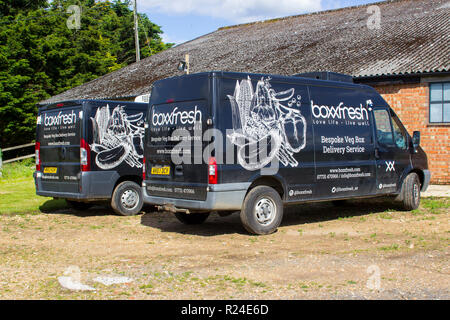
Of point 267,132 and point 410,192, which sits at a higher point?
point 267,132

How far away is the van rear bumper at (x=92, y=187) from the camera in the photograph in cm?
1033

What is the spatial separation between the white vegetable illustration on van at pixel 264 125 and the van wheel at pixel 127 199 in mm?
3681

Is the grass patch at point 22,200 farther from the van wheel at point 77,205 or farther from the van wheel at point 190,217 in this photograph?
the van wheel at point 190,217

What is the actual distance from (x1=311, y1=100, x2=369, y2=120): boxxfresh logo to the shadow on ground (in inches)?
78.1

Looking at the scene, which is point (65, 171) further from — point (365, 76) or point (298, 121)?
point (365, 76)

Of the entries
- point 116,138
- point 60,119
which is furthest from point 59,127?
point 116,138

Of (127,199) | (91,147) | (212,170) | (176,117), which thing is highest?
(176,117)

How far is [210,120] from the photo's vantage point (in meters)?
7.88

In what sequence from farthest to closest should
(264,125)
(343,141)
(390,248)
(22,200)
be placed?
(22,200) < (343,141) < (264,125) < (390,248)

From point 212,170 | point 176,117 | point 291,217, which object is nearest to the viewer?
point 212,170

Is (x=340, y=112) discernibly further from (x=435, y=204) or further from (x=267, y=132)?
(x=435, y=204)

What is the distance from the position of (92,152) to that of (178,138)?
268 cm

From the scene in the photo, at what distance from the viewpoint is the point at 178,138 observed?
27.8ft
